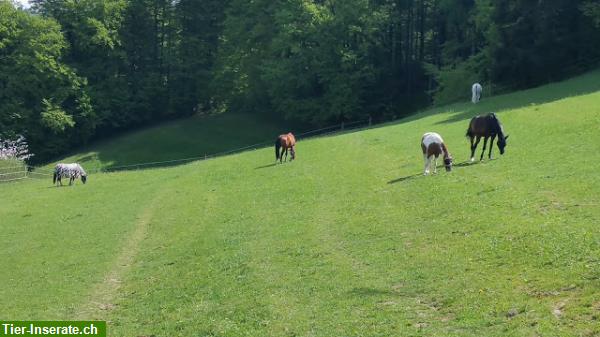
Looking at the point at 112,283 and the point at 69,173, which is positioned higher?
the point at 69,173

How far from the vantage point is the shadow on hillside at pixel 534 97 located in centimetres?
4225

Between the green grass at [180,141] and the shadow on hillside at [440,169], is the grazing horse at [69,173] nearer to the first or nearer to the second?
the green grass at [180,141]

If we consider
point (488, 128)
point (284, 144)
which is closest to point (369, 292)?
point (488, 128)

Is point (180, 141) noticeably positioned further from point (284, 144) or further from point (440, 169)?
point (440, 169)

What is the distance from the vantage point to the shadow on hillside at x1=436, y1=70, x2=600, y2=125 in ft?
139

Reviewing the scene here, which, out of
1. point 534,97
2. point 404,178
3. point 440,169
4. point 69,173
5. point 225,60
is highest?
point 225,60

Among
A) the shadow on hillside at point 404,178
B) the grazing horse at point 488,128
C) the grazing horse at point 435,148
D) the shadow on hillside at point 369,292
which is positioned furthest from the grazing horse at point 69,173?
the shadow on hillside at point 369,292

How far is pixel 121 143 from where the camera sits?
2901 inches

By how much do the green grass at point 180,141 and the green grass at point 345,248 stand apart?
30991mm

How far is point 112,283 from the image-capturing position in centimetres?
2042

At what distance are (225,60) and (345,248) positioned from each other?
212ft

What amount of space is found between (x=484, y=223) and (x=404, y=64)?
6178 centimetres

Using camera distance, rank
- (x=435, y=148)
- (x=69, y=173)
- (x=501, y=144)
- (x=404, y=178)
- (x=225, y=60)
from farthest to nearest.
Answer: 1. (x=225, y=60)
2. (x=69, y=173)
3. (x=501, y=144)
4. (x=404, y=178)
5. (x=435, y=148)

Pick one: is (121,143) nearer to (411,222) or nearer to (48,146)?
(48,146)
